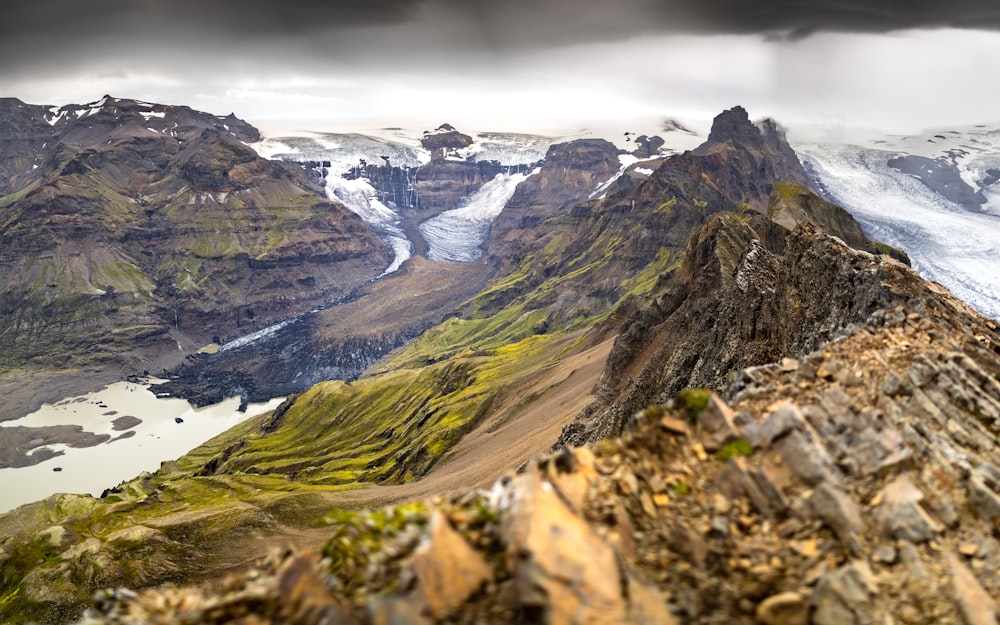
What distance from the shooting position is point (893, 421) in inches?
886

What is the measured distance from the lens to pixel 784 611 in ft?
51.3

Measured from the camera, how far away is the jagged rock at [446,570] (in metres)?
14.6

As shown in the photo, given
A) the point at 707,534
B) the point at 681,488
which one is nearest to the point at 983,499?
the point at 707,534

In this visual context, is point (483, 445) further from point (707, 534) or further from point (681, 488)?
point (707, 534)

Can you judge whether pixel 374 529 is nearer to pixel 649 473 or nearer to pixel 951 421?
pixel 649 473

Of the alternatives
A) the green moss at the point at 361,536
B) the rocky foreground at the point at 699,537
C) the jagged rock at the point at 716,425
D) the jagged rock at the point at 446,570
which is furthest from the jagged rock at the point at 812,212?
the jagged rock at the point at 446,570

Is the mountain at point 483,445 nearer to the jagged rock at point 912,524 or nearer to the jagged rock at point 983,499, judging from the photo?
the jagged rock at point 912,524

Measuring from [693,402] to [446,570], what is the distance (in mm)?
11411

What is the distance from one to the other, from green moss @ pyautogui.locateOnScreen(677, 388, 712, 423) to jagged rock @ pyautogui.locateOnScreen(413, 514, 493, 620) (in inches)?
396

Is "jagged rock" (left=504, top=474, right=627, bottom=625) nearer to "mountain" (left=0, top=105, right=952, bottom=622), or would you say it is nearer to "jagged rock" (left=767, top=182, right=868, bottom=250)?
"mountain" (left=0, top=105, right=952, bottom=622)

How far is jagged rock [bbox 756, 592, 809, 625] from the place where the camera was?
15.6m

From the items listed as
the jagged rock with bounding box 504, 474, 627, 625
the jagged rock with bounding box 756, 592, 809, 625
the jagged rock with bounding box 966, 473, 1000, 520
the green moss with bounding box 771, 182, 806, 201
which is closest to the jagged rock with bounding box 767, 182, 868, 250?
the green moss with bounding box 771, 182, 806, 201

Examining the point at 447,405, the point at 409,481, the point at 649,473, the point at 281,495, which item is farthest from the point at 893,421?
the point at 447,405

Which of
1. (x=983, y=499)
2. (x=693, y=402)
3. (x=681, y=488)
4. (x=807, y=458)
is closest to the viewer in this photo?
(x=681, y=488)
